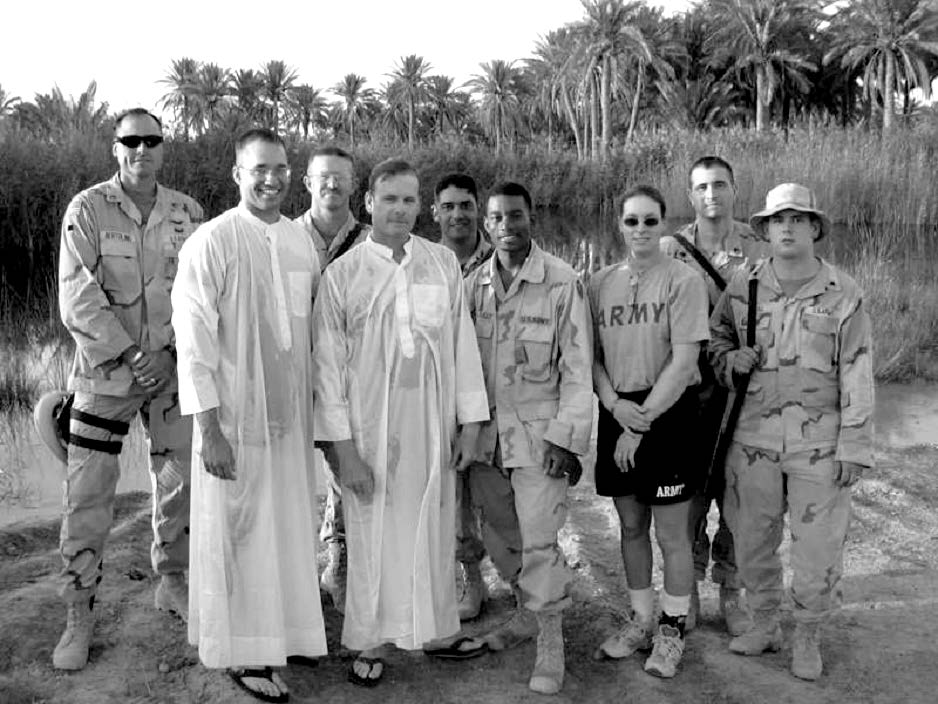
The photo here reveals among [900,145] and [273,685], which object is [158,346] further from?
[900,145]

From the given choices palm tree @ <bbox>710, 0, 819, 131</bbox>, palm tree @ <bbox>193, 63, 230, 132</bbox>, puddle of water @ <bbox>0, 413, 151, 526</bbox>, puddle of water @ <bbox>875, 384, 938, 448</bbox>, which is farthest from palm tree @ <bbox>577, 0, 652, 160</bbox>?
puddle of water @ <bbox>0, 413, 151, 526</bbox>

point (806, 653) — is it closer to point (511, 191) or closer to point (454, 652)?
point (454, 652)

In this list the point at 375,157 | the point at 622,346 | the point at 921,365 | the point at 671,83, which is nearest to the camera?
the point at 622,346

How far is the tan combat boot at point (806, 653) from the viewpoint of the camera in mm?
3898

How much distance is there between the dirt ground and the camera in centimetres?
377

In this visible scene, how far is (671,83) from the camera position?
50938mm

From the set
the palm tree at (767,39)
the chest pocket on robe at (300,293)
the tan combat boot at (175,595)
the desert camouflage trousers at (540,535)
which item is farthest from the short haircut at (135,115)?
the palm tree at (767,39)

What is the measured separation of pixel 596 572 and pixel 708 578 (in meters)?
0.64

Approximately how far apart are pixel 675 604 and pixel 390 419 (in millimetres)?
1519

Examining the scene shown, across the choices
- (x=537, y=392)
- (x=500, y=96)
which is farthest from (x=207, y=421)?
(x=500, y=96)

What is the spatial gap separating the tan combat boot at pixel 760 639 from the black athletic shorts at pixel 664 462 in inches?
30.0

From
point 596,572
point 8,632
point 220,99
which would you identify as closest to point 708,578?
point 596,572

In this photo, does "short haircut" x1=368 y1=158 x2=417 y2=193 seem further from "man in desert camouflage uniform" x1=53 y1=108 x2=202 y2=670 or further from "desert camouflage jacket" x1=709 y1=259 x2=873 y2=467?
"desert camouflage jacket" x1=709 y1=259 x2=873 y2=467

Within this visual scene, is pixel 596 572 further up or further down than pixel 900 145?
further down
